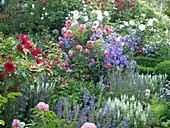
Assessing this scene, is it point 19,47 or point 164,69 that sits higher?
point 19,47

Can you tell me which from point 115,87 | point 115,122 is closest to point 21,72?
point 115,122

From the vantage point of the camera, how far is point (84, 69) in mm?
4777

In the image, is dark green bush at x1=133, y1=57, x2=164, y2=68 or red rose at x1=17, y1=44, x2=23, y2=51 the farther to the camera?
dark green bush at x1=133, y1=57, x2=164, y2=68

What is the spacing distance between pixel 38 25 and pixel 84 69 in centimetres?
347

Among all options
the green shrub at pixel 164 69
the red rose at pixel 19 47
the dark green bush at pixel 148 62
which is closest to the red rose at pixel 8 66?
the red rose at pixel 19 47

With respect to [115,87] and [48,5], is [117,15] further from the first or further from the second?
[115,87]

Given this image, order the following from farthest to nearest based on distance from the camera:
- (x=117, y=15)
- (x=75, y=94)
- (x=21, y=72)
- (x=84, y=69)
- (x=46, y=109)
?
(x=117, y=15) < (x=84, y=69) < (x=75, y=94) < (x=21, y=72) < (x=46, y=109)

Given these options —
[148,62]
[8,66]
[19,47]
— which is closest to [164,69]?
[148,62]

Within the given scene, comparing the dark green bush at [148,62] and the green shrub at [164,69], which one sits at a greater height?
the dark green bush at [148,62]

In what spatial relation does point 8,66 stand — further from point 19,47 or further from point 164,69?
point 164,69

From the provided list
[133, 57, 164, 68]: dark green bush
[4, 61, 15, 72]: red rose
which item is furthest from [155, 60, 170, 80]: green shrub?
[4, 61, 15, 72]: red rose

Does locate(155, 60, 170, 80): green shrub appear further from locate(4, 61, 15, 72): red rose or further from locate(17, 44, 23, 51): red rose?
locate(4, 61, 15, 72): red rose

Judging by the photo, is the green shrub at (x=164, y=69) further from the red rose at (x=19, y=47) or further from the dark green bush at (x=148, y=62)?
the red rose at (x=19, y=47)

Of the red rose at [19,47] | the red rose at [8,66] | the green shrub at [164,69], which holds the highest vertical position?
the red rose at [19,47]
